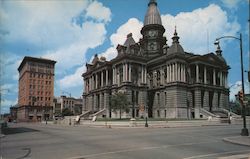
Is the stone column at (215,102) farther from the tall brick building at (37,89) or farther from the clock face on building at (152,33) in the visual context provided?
the tall brick building at (37,89)

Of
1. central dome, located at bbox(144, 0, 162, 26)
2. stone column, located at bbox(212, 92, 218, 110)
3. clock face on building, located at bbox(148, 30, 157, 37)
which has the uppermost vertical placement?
central dome, located at bbox(144, 0, 162, 26)

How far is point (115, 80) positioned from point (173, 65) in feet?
59.9

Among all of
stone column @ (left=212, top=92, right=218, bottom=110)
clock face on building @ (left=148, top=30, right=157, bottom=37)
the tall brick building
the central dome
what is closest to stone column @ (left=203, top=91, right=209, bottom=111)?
stone column @ (left=212, top=92, right=218, bottom=110)

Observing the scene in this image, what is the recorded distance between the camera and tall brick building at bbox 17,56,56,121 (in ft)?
425

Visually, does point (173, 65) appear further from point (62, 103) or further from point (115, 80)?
point (62, 103)

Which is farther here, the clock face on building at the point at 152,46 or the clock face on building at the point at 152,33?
the clock face on building at the point at 152,33

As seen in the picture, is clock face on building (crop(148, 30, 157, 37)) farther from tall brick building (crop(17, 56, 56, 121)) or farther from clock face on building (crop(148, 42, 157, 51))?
tall brick building (crop(17, 56, 56, 121))

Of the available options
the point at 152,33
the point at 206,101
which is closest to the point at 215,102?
the point at 206,101

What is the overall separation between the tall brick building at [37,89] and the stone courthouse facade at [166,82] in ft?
148

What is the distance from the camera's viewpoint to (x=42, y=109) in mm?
131750

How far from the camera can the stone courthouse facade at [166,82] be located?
7756cm

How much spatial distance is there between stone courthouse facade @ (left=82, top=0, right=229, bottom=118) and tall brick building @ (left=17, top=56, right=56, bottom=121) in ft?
148

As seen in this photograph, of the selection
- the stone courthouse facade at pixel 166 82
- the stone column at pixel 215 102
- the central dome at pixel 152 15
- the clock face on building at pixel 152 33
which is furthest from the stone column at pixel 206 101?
the central dome at pixel 152 15

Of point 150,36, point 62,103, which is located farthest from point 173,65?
point 62,103
